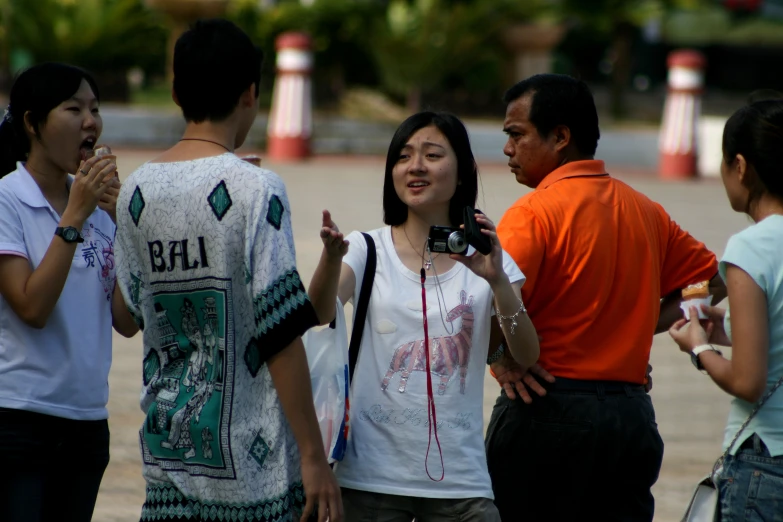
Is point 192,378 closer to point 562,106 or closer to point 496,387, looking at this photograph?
point 562,106

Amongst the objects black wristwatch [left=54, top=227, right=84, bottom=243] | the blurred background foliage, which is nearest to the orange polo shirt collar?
black wristwatch [left=54, top=227, right=84, bottom=243]

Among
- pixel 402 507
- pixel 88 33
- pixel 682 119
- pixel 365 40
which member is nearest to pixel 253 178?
pixel 402 507

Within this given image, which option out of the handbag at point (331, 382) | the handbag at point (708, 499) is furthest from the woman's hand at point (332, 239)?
the handbag at point (708, 499)

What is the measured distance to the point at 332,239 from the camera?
279 cm

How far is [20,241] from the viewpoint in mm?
3047

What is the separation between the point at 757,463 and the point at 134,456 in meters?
3.49

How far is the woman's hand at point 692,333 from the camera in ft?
9.66

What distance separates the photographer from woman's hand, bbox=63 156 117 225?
9.55ft

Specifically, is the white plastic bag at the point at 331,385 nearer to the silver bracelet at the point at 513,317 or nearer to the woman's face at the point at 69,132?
the silver bracelet at the point at 513,317

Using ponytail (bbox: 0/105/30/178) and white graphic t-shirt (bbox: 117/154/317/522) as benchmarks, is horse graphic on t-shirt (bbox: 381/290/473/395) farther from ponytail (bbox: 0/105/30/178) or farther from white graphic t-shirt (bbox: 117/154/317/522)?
ponytail (bbox: 0/105/30/178)

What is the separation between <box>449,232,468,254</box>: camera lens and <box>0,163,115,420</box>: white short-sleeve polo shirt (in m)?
0.96

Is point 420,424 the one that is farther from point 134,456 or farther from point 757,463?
point 134,456

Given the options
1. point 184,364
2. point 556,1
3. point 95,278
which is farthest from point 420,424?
point 556,1

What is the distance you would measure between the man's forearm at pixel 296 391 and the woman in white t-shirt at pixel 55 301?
0.73 m
